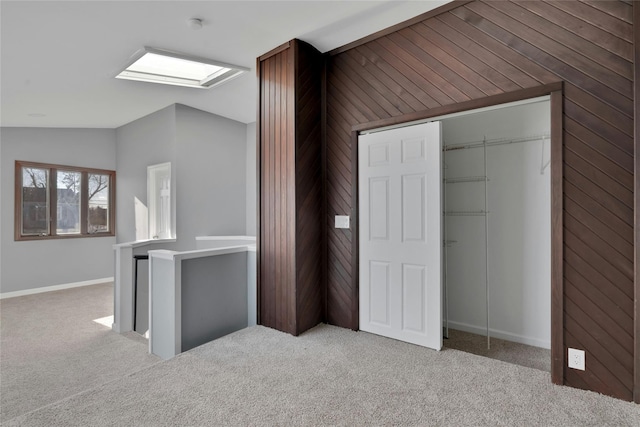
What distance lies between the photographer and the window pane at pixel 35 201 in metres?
5.66

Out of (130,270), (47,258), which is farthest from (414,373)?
(47,258)

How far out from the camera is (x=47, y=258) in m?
5.84

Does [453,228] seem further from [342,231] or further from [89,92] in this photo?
[89,92]

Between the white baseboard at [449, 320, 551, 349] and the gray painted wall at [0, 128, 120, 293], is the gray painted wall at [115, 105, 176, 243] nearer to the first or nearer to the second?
the gray painted wall at [0, 128, 120, 293]

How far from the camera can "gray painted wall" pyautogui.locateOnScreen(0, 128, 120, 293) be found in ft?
17.9

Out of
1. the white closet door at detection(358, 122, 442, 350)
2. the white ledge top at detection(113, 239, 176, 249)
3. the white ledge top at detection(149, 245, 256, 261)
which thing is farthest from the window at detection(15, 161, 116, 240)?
the white closet door at detection(358, 122, 442, 350)

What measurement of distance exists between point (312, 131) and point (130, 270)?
2.87 metres

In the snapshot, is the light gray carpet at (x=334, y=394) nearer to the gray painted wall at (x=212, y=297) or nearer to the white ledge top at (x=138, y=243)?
the gray painted wall at (x=212, y=297)

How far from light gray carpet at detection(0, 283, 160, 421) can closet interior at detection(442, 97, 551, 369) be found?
127 inches

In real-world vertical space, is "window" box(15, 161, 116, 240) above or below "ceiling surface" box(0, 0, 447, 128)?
below

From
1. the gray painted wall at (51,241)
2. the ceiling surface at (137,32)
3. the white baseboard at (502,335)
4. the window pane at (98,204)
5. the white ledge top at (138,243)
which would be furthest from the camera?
the window pane at (98,204)

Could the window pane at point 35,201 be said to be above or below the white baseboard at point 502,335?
Answer: above

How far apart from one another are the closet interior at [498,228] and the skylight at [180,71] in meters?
2.62

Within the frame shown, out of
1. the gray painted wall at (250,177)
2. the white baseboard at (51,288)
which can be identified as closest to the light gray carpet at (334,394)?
the gray painted wall at (250,177)
